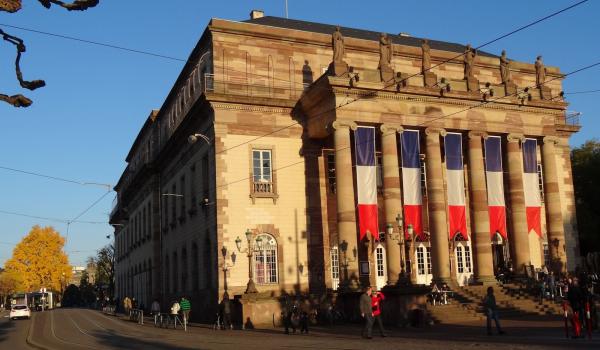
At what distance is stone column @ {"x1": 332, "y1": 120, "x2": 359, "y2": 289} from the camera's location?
105ft

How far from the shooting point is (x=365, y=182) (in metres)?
33.3

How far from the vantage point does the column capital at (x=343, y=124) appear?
33062 mm

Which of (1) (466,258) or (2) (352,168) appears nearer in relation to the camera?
(2) (352,168)

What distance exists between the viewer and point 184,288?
141 ft

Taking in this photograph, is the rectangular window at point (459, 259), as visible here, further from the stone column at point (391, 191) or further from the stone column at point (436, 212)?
the stone column at point (391, 191)

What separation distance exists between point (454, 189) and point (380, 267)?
20.7 feet

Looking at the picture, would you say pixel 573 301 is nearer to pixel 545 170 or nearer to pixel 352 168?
pixel 352 168

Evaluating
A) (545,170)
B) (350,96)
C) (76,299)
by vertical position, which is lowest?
(76,299)

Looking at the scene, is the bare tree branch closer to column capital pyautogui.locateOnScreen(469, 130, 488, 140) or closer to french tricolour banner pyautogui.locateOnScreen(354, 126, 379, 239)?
french tricolour banner pyautogui.locateOnScreen(354, 126, 379, 239)

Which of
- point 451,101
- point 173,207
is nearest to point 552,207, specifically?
point 451,101

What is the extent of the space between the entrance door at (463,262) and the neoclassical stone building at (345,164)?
0.06 meters

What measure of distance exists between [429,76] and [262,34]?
9.63 metres

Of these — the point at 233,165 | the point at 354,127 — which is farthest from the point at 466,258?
the point at 233,165

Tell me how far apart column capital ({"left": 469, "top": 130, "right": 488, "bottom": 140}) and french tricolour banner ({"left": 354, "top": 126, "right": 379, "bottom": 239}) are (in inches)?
241
